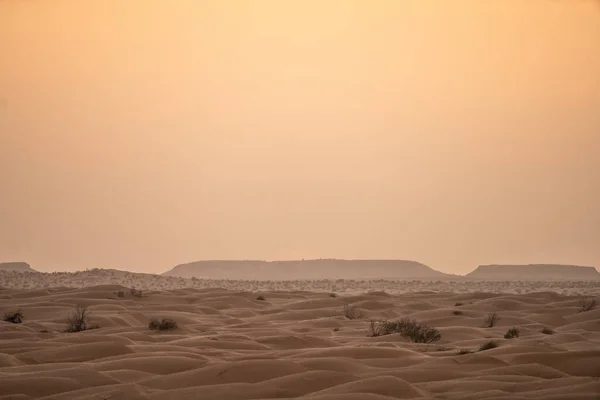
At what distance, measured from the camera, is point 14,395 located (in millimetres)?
7688

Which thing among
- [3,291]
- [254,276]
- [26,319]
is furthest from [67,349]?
[254,276]

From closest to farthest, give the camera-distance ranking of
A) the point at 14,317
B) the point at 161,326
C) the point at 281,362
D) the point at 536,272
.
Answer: the point at 281,362 < the point at 161,326 < the point at 14,317 < the point at 536,272

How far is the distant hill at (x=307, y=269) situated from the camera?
111 metres

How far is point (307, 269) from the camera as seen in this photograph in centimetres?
11512

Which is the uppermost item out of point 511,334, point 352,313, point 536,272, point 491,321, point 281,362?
point 536,272

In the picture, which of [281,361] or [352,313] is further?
[352,313]

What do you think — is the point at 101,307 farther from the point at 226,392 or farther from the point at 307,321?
the point at 226,392

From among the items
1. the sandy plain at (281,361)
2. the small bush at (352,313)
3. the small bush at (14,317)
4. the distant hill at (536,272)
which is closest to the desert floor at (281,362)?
the sandy plain at (281,361)

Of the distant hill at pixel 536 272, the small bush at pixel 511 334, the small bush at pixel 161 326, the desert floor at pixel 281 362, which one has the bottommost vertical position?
the desert floor at pixel 281 362

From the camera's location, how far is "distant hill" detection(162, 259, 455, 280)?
365ft

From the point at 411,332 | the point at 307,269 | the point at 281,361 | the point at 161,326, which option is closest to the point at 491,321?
the point at 411,332

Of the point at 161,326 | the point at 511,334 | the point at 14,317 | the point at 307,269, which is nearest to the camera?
the point at 161,326

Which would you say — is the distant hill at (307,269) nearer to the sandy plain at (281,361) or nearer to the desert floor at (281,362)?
the sandy plain at (281,361)

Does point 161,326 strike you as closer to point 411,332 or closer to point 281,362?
point 411,332
